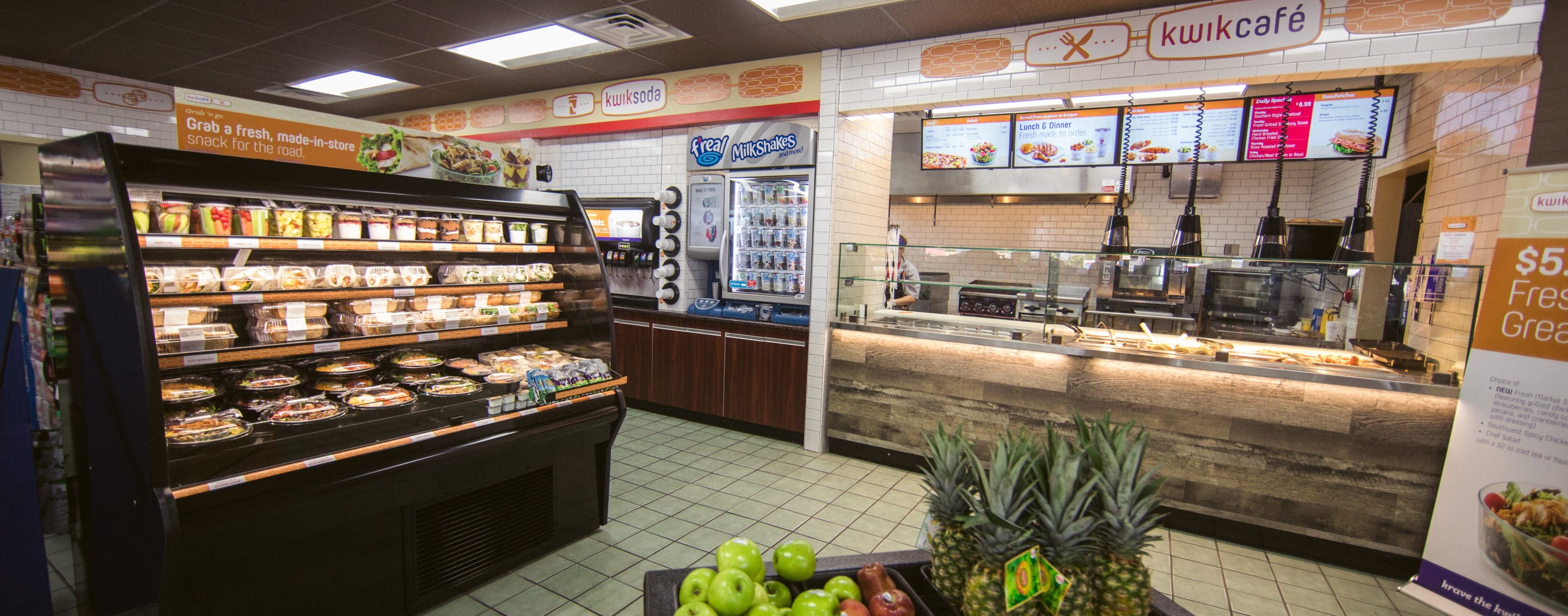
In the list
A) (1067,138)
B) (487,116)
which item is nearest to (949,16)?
(1067,138)

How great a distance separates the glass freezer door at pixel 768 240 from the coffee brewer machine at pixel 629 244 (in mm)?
989

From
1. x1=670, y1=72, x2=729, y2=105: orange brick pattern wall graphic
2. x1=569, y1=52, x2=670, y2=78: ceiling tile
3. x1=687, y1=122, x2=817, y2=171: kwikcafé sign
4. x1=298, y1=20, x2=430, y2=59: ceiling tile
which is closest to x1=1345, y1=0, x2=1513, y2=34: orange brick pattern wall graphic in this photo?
x1=687, y1=122, x2=817, y2=171: kwikcafé sign

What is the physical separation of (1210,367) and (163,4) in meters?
7.53

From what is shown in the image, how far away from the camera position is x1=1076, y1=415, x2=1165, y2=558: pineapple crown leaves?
4.28 feet

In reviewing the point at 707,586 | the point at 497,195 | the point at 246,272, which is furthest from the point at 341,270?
the point at 707,586

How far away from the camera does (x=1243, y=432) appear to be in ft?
11.3

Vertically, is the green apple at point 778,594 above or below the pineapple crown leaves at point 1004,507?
below

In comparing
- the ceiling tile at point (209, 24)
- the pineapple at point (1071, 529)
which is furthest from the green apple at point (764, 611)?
the ceiling tile at point (209, 24)

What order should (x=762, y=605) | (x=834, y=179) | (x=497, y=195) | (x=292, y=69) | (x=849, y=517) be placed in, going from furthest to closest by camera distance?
(x=292, y=69) → (x=834, y=179) → (x=849, y=517) → (x=497, y=195) → (x=762, y=605)

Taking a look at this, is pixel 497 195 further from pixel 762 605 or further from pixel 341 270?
pixel 762 605

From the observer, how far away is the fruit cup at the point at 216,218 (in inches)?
96.6

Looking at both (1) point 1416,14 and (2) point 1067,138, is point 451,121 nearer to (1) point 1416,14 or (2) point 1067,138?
(2) point 1067,138

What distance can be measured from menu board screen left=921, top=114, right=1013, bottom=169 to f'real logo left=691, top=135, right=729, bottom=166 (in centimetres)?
178

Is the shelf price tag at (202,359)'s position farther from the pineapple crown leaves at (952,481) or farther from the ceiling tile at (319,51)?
the ceiling tile at (319,51)
